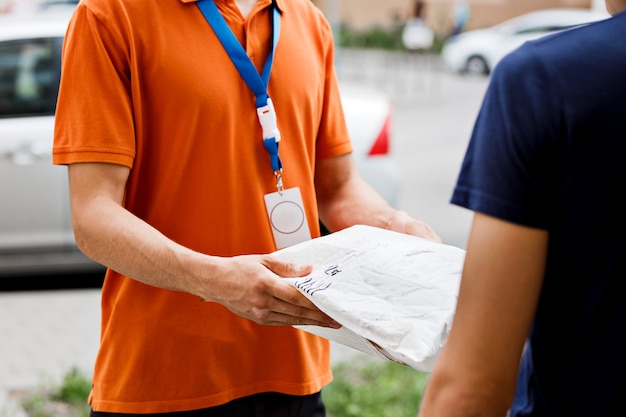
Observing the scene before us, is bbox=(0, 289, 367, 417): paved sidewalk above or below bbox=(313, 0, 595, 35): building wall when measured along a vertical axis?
above

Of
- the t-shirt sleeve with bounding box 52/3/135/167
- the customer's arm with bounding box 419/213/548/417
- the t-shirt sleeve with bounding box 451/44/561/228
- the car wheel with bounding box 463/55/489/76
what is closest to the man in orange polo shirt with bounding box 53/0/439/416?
the t-shirt sleeve with bounding box 52/3/135/167

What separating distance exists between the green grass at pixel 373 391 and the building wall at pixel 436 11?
Result: 29625 mm

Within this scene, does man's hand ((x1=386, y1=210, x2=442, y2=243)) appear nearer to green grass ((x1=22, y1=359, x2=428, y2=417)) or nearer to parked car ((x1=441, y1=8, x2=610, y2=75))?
green grass ((x1=22, y1=359, x2=428, y2=417))

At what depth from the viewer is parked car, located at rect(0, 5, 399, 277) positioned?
5684 mm

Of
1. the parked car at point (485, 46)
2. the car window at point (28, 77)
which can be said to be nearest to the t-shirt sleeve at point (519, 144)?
the car window at point (28, 77)

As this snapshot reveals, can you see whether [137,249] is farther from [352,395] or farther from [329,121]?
[352,395]

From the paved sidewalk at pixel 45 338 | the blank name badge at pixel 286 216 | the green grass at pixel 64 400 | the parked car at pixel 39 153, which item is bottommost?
the paved sidewalk at pixel 45 338

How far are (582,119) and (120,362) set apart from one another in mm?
1195

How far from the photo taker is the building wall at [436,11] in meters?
34.7

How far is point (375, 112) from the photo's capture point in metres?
6.09

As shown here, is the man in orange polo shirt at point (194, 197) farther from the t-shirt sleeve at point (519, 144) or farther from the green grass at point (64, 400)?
the green grass at point (64, 400)

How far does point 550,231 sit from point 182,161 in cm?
92

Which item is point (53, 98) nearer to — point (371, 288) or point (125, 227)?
point (125, 227)

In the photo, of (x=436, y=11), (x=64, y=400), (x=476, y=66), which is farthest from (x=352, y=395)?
(x=436, y=11)
